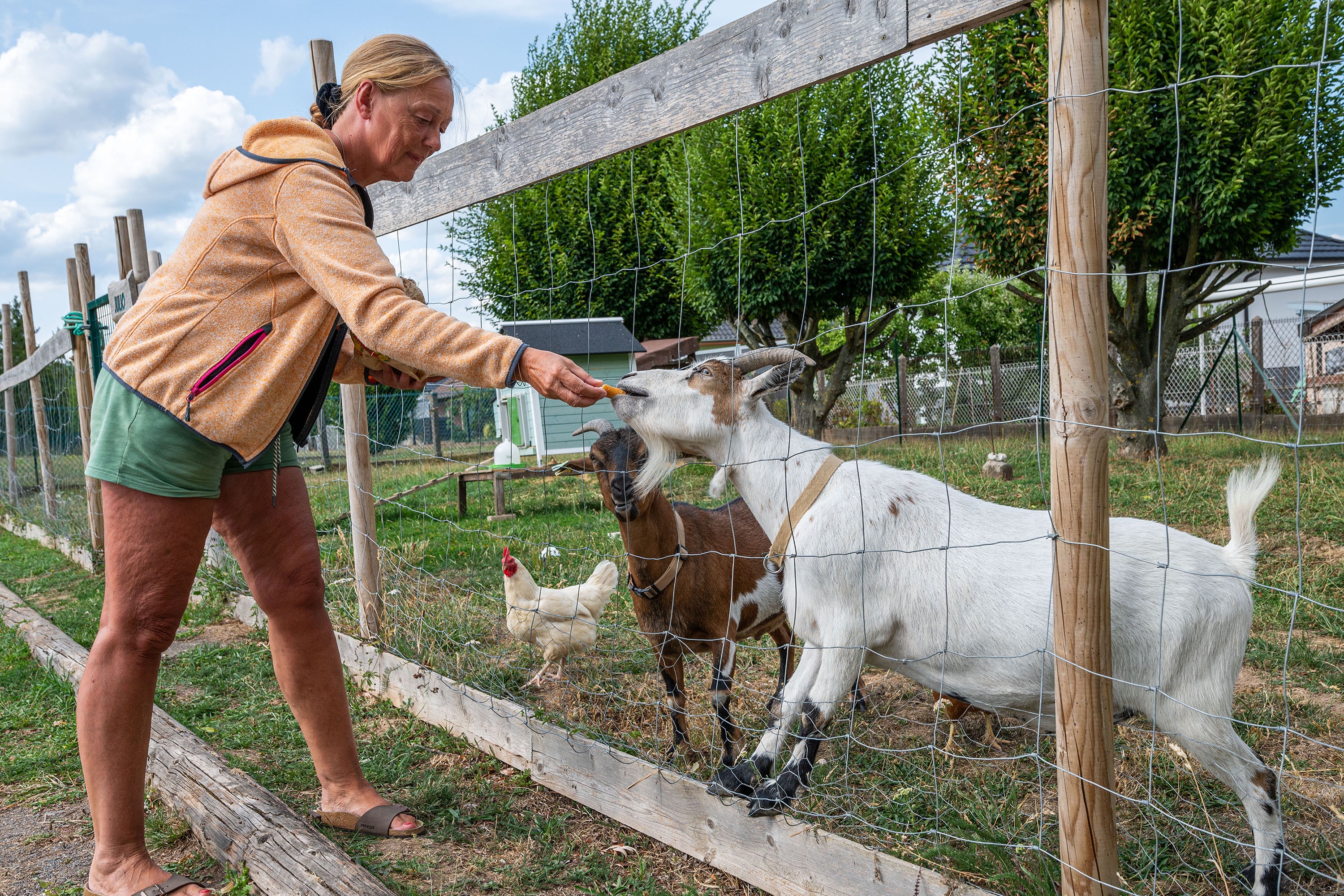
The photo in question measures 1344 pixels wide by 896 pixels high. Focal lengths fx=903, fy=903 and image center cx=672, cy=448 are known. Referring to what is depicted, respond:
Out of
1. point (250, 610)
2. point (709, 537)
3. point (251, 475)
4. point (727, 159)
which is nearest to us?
point (251, 475)

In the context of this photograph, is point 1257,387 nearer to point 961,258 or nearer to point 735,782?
point 961,258

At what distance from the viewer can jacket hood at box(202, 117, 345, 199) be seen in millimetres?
2174

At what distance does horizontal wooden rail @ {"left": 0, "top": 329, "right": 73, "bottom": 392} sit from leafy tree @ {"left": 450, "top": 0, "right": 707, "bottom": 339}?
5946 millimetres

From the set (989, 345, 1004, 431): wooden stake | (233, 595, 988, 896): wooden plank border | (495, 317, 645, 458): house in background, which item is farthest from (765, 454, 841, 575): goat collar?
(989, 345, 1004, 431): wooden stake

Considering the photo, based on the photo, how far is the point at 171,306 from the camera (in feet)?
7.08

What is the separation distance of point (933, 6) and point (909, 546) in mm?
1317

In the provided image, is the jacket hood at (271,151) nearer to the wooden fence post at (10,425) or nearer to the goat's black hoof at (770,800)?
the goat's black hoof at (770,800)

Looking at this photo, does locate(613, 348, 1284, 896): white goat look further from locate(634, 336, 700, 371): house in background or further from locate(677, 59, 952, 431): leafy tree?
locate(677, 59, 952, 431): leafy tree

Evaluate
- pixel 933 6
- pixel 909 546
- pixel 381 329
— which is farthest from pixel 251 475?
Result: pixel 933 6

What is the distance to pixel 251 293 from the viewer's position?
7.23ft

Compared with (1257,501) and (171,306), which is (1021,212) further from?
(171,306)

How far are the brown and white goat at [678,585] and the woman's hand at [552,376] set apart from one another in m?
1.30

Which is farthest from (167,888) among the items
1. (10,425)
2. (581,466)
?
(10,425)

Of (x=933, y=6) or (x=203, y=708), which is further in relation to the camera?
(x=203, y=708)
